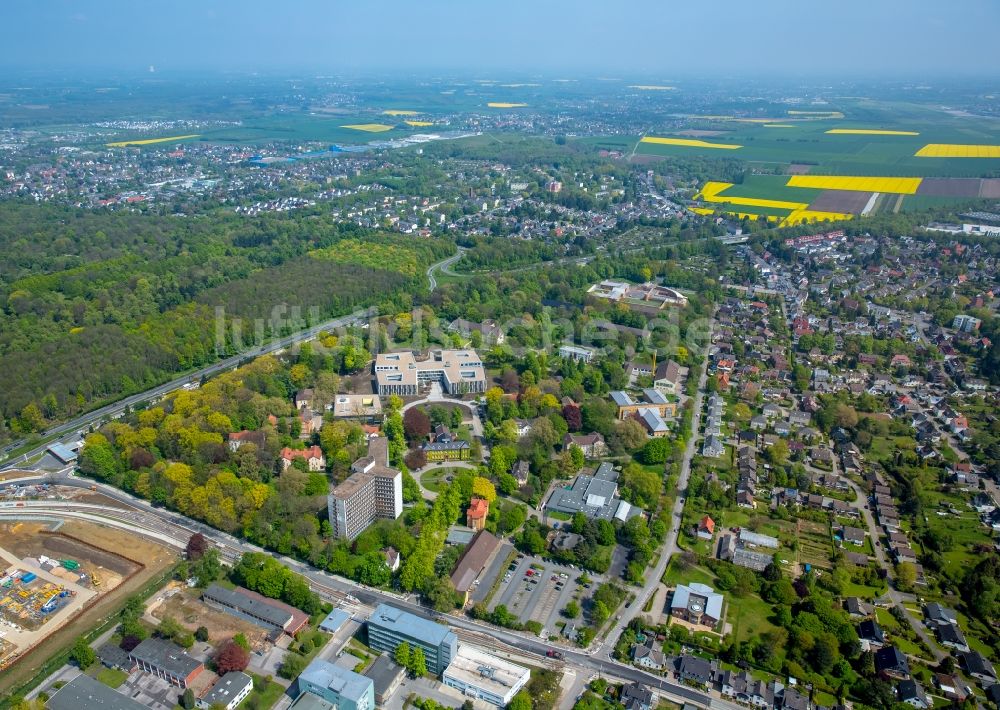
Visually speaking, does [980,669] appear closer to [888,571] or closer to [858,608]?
[858,608]

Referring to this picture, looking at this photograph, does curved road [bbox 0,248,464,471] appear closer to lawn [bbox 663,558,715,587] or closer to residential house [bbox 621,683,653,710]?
lawn [bbox 663,558,715,587]

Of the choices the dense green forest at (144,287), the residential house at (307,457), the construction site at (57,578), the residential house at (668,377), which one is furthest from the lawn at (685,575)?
the dense green forest at (144,287)

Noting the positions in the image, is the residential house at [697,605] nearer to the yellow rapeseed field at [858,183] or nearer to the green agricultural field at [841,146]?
the green agricultural field at [841,146]

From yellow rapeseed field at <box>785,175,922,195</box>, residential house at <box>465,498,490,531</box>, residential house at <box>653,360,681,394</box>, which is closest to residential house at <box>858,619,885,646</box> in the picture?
residential house at <box>465,498,490,531</box>

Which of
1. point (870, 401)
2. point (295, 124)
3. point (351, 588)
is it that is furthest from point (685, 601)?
point (295, 124)

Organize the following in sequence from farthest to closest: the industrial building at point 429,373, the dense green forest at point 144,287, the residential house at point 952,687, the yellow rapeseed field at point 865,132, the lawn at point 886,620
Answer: the yellow rapeseed field at point 865,132
the dense green forest at point 144,287
the industrial building at point 429,373
the lawn at point 886,620
the residential house at point 952,687

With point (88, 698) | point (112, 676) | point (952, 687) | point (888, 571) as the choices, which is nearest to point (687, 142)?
point (888, 571)

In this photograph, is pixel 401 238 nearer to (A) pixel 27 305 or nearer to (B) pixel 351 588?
(A) pixel 27 305
